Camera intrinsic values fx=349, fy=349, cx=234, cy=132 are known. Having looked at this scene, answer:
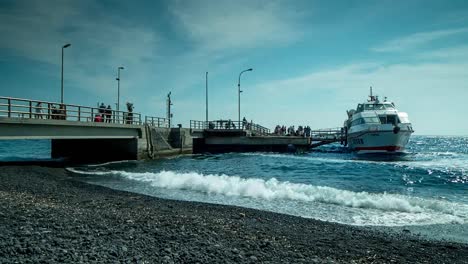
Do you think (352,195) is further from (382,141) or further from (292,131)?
(292,131)

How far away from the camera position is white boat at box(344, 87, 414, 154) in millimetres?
42219

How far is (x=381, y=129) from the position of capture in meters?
42.4

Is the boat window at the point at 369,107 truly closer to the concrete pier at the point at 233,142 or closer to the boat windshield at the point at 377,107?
the boat windshield at the point at 377,107

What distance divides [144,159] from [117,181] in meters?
14.8

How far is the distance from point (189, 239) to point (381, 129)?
40262 mm

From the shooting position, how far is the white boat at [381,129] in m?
42.2

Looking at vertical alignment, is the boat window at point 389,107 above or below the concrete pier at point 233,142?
above

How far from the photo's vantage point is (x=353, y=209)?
12891 millimetres

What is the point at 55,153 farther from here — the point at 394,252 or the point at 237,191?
the point at 394,252

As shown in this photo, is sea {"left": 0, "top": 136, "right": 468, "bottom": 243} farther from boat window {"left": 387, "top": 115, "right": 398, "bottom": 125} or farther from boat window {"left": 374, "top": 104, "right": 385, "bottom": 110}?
boat window {"left": 374, "top": 104, "right": 385, "bottom": 110}

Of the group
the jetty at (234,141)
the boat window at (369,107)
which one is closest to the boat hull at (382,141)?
the boat window at (369,107)

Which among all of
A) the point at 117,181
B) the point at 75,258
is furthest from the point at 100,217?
the point at 117,181

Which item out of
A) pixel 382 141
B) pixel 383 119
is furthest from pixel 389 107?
pixel 382 141

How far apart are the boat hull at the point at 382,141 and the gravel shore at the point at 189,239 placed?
3602 cm
